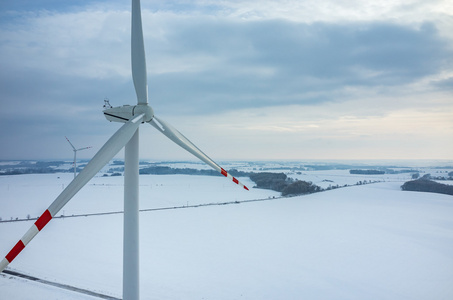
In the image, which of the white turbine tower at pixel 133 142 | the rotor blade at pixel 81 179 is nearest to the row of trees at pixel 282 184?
the white turbine tower at pixel 133 142

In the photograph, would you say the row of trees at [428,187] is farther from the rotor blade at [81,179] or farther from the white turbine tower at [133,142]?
the rotor blade at [81,179]

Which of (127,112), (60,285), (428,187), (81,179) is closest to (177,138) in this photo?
(127,112)

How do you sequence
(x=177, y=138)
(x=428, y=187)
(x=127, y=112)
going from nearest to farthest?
(x=127, y=112) → (x=177, y=138) → (x=428, y=187)

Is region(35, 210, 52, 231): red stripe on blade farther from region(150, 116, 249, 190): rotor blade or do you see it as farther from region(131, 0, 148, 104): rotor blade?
region(131, 0, 148, 104): rotor blade

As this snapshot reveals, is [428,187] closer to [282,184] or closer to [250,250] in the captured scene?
[282,184]

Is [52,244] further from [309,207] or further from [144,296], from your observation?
[309,207]
